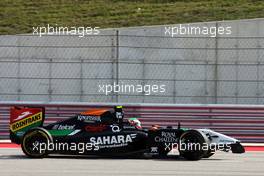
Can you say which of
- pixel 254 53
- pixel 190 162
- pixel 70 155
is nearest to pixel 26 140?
pixel 70 155

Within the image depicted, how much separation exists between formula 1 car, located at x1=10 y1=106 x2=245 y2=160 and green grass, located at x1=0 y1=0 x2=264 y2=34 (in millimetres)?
12265

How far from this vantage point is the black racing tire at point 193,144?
13.2 meters

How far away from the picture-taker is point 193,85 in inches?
844

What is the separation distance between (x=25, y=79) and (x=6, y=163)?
353 inches

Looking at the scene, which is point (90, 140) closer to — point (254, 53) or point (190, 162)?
point (190, 162)

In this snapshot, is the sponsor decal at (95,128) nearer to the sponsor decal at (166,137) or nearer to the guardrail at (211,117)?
the sponsor decal at (166,137)

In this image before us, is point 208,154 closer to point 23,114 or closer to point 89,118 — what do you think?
point 89,118

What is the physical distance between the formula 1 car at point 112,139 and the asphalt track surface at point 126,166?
196mm

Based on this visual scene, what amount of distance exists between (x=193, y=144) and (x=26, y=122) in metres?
3.24

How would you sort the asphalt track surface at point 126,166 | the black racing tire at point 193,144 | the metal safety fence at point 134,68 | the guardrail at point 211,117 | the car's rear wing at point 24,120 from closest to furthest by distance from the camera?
the asphalt track surface at point 126,166, the black racing tire at point 193,144, the car's rear wing at point 24,120, the guardrail at point 211,117, the metal safety fence at point 134,68

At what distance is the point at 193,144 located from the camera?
13.2 meters

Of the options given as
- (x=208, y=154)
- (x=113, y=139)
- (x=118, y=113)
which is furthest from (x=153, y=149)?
(x=208, y=154)

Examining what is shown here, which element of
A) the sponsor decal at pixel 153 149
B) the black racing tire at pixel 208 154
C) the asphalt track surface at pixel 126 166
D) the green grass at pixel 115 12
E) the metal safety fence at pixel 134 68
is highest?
the green grass at pixel 115 12

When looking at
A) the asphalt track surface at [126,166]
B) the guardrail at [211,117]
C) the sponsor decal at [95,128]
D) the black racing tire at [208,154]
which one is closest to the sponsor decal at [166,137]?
the asphalt track surface at [126,166]
